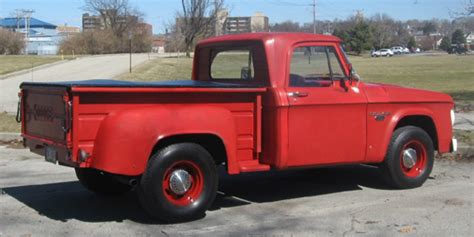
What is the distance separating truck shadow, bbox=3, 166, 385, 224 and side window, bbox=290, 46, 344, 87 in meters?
1.38

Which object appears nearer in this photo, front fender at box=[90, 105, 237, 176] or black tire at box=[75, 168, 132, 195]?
front fender at box=[90, 105, 237, 176]

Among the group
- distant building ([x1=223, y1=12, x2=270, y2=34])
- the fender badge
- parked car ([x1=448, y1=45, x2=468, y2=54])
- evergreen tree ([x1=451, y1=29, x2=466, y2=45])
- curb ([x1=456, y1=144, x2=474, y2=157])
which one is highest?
evergreen tree ([x1=451, y1=29, x2=466, y2=45])

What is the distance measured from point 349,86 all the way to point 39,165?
4985 mm

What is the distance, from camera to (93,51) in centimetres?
8594

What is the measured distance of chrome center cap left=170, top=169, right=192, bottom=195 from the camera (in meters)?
5.79

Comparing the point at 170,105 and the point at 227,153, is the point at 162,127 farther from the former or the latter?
the point at 227,153

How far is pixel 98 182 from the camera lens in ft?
22.8

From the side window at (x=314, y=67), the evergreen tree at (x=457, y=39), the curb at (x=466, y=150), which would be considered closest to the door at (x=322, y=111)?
the side window at (x=314, y=67)

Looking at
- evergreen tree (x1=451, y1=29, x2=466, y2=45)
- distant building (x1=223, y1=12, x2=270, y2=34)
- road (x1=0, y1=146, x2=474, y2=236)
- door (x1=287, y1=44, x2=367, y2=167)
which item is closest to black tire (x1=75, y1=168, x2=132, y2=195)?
road (x1=0, y1=146, x2=474, y2=236)

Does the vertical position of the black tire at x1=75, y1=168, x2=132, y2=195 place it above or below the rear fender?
below

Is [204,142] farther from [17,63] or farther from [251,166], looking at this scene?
[17,63]

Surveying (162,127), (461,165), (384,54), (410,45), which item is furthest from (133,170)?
(410,45)

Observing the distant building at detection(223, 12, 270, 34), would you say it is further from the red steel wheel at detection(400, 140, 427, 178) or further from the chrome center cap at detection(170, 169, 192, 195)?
the chrome center cap at detection(170, 169, 192, 195)

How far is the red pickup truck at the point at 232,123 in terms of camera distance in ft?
17.8
